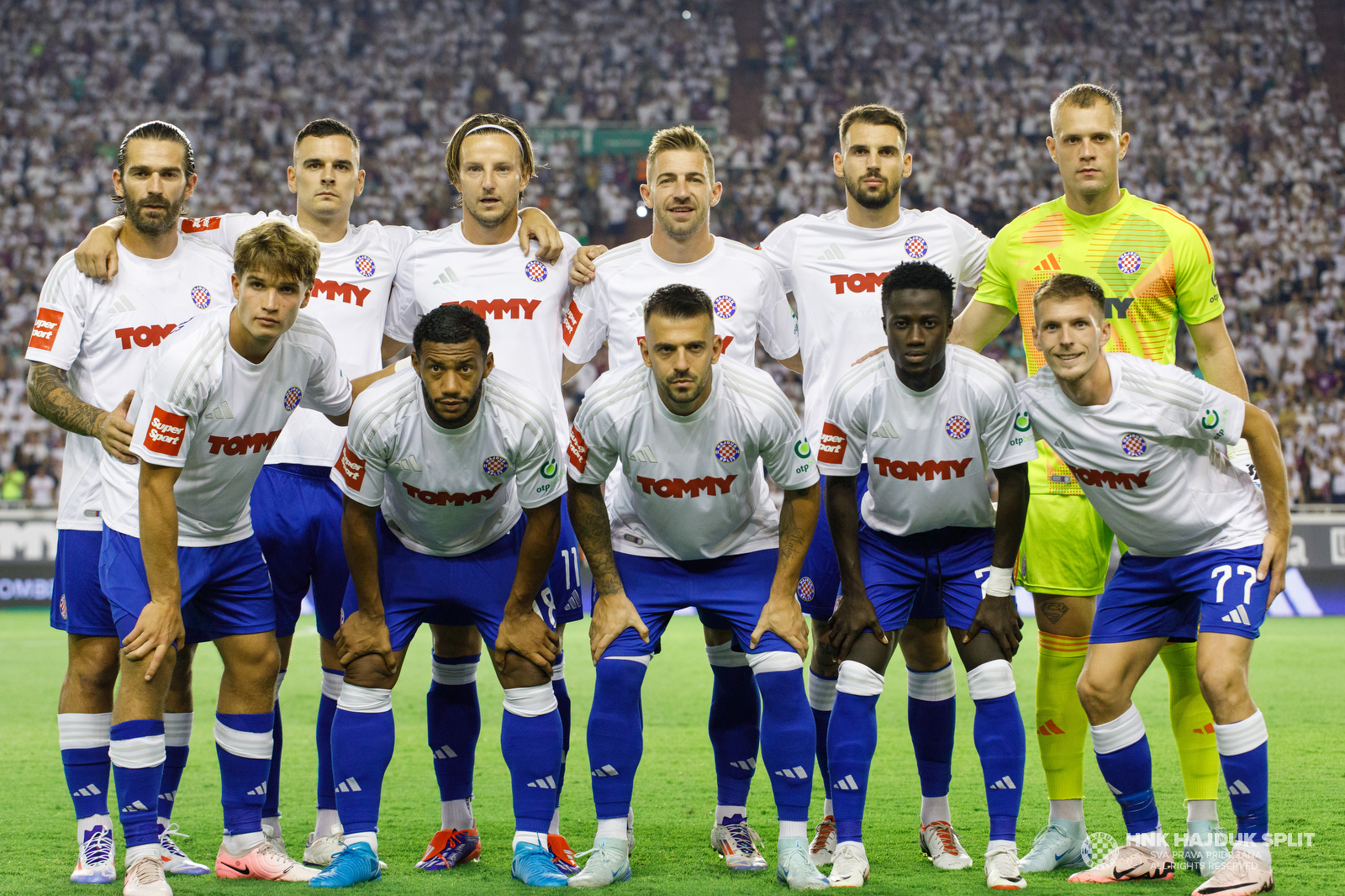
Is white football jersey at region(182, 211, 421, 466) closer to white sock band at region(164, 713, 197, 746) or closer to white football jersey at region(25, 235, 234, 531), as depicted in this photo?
white football jersey at region(25, 235, 234, 531)

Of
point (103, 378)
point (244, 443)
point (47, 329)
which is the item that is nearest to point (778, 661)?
point (244, 443)

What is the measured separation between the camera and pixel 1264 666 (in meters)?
10.9

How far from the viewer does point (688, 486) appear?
15.8 feet

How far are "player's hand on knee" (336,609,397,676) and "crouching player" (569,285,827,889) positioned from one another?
81cm

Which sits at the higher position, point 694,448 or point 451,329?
point 451,329

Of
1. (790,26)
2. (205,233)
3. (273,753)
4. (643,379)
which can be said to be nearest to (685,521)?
(643,379)

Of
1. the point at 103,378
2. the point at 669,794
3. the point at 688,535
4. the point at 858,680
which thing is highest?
the point at 103,378

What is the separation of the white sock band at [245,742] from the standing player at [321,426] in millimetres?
458

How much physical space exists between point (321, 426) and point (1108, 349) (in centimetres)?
340

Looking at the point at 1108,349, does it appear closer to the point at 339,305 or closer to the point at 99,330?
the point at 339,305

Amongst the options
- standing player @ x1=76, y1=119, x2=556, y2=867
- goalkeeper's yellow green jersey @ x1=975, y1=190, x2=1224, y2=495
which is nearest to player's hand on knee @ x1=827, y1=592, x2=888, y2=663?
goalkeeper's yellow green jersey @ x1=975, y1=190, x2=1224, y2=495

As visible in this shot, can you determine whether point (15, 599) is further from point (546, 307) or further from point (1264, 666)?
point (1264, 666)

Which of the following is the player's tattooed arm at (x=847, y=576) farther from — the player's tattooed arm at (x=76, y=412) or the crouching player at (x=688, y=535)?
the player's tattooed arm at (x=76, y=412)

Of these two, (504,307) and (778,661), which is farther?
(504,307)
